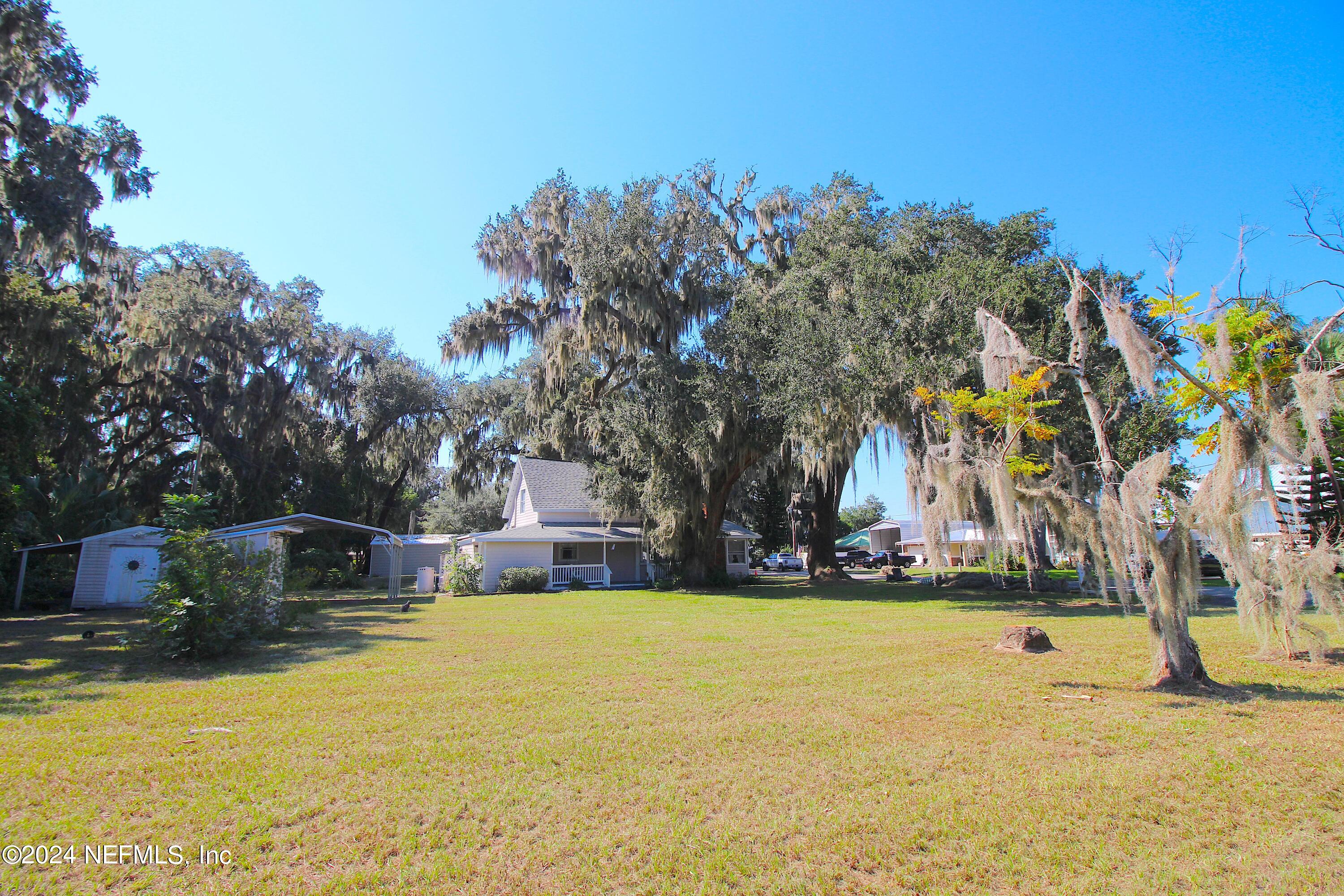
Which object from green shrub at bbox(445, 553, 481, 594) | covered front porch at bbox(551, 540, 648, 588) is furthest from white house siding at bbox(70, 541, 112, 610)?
covered front porch at bbox(551, 540, 648, 588)

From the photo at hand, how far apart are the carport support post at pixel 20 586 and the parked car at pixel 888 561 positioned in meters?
36.6

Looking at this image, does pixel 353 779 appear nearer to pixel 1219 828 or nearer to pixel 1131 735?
pixel 1219 828

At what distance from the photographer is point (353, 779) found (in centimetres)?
419

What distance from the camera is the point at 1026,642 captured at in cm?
878

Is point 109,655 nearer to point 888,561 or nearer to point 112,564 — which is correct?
point 112,564

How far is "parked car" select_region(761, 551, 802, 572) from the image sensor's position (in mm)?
40750

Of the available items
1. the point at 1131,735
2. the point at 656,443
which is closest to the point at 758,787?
the point at 1131,735

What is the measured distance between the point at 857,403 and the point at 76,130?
63.6 ft

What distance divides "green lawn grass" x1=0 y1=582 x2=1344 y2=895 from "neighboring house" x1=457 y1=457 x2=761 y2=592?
1524cm

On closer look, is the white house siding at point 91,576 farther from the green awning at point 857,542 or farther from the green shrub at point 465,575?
the green awning at point 857,542

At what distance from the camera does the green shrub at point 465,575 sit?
2181cm

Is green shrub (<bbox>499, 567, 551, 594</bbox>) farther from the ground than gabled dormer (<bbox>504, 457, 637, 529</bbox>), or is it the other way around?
gabled dormer (<bbox>504, 457, 637, 529</bbox>)

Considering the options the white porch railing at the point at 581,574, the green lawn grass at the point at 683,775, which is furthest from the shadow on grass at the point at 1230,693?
the white porch railing at the point at 581,574
